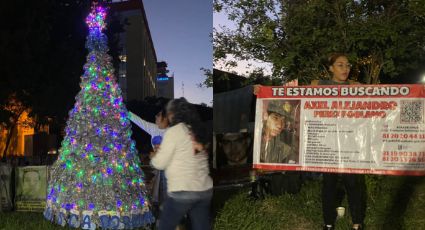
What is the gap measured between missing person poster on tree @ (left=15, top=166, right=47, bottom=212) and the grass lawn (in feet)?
0.83

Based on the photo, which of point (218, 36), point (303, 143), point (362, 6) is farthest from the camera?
point (218, 36)

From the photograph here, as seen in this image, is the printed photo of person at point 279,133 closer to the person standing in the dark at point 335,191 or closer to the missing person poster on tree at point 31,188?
the person standing in the dark at point 335,191

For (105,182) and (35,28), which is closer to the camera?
(105,182)

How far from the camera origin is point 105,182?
6684 mm

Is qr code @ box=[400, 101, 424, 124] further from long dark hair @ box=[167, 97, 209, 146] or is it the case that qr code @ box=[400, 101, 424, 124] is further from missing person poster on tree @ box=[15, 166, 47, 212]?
missing person poster on tree @ box=[15, 166, 47, 212]

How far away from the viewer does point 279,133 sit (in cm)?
626

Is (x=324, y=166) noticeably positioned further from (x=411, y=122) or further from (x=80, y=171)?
(x=80, y=171)

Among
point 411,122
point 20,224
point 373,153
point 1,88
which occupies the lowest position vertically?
point 20,224

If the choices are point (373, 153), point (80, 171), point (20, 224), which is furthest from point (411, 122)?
point (20, 224)

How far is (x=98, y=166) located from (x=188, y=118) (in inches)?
126

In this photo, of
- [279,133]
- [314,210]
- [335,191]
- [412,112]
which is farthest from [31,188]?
[412,112]

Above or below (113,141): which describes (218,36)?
above

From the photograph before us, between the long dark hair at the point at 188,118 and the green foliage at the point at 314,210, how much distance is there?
2.58 metres

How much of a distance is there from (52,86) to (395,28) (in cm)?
1183
